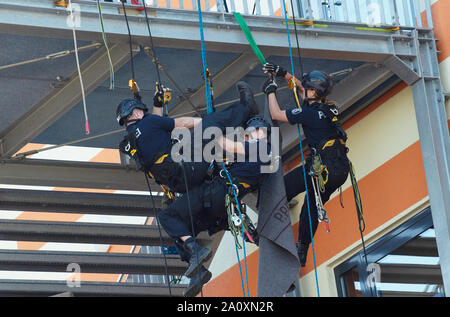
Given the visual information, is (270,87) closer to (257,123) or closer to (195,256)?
(257,123)

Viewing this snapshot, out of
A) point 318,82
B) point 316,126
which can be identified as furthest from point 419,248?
point 318,82

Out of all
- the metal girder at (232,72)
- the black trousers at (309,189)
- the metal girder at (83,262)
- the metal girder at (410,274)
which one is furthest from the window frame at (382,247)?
the metal girder at (232,72)

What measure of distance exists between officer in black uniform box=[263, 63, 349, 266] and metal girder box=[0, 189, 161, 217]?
2.87 metres

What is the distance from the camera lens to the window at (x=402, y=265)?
10164 mm

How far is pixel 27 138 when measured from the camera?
416 inches

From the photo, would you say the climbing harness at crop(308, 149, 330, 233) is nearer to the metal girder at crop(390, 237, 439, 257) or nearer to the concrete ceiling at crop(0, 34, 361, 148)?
the concrete ceiling at crop(0, 34, 361, 148)

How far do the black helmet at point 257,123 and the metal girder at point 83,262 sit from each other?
2.93m

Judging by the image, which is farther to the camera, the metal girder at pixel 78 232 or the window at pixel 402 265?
the metal girder at pixel 78 232

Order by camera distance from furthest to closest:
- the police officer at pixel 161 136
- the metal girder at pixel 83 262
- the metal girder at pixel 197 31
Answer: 1. the metal girder at pixel 83 262
2. the police officer at pixel 161 136
3. the metal girder at pixel 197 31

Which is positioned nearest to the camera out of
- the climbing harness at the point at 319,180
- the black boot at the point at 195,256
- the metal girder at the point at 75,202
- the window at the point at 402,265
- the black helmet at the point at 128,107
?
the black boot at the point at 195,256

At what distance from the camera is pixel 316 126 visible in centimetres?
929

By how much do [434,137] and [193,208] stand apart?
2.56 metres

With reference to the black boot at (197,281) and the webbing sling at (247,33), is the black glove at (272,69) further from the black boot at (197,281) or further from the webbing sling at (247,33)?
the black boot at (197,281)

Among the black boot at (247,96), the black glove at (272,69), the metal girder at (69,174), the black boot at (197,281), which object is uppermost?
the metal girder at (69,174)
